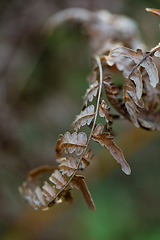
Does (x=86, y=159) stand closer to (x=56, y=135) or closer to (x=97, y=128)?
(x=97, y=128)

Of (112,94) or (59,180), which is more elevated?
(112,94)

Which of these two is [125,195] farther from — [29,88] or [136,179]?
[29,88]

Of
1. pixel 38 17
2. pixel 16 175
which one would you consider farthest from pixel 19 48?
pixel 16 175

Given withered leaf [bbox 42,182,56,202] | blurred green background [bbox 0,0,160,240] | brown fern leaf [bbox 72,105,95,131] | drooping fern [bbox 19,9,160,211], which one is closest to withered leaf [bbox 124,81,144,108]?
drooping fern [bbox 19,9,160,211]

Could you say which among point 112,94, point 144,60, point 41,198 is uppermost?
point 144,60

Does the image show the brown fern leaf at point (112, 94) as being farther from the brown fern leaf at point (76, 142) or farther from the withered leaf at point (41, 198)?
the withered leaf at point (41, 198)

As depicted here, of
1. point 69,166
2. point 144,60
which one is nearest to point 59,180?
point 69,166
